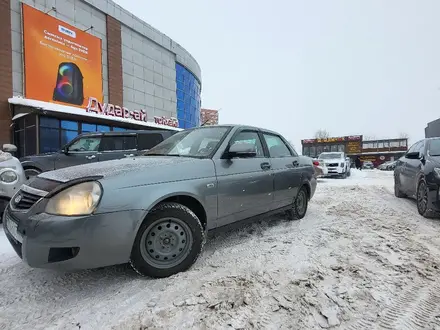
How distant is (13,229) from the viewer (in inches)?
97.1

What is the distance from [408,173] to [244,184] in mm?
4670

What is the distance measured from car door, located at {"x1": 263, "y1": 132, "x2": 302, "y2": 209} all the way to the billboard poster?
15182 mm

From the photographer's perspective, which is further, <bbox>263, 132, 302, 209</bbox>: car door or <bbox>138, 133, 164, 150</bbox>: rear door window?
<bbox>138, 133, 164, 150</bbox>: rear door window

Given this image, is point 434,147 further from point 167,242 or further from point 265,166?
point 167,242

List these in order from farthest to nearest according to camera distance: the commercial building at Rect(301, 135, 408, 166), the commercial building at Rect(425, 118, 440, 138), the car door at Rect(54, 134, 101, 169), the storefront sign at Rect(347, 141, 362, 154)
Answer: the commercial building at Rect(301, 135, 408, 166) < the storefront sign at Rect(347, 141, 362, 154) < the commercial building at Rect(425, 118, 440, 138) < the car door at Rect(54, 134, 101, 169)

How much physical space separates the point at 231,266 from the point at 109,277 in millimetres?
1162

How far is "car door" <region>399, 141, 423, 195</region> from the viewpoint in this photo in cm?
586

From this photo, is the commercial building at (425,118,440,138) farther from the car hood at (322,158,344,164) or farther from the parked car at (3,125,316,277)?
the parked car at (3,125,316,277)

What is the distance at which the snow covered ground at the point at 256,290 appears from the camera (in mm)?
1997

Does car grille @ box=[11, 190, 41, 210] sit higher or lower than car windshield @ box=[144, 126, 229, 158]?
lower

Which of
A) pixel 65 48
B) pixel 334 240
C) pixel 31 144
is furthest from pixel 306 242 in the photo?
pixel 65 48

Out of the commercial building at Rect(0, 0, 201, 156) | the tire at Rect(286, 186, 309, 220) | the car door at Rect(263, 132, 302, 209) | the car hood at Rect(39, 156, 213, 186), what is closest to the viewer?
the car hood at Rect(39, 156, 213, 186)

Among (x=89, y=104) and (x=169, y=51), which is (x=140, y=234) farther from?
(x=169, y=51)

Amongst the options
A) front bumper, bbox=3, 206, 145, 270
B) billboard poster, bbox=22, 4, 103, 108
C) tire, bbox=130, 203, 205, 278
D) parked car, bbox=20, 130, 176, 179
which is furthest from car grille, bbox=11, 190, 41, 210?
billboard poster, bbox=22, 4, 103, 108
